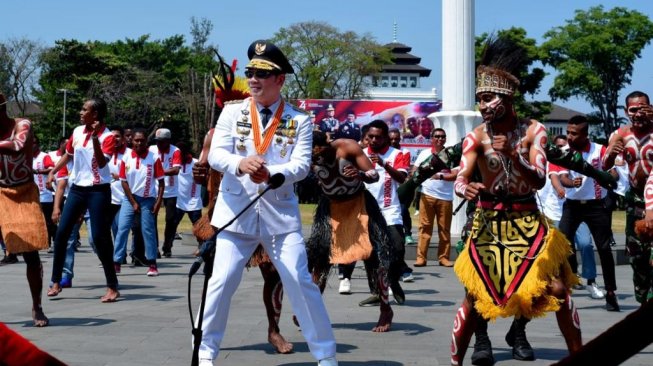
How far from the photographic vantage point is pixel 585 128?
36.9 feet

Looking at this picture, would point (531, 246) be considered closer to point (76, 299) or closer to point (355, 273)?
point (76, 299)

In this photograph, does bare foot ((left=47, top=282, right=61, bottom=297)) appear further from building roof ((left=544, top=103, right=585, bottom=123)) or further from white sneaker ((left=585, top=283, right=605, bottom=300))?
building roof ((left=544, top=103, right=585, bottom=123))

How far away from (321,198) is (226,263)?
267 cm

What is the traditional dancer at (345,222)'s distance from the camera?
8930 millimetres

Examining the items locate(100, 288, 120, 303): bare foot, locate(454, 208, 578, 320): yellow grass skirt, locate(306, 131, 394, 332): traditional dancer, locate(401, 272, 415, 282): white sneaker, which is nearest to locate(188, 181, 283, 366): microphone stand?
locate(454, 208, 578, 320): yellow grass skirt

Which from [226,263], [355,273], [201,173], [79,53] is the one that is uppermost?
[79,53]

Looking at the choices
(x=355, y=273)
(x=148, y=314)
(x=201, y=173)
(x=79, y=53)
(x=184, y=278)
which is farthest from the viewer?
(x=79, y=53)

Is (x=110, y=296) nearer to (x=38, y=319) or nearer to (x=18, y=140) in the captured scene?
(x=38, y=319)

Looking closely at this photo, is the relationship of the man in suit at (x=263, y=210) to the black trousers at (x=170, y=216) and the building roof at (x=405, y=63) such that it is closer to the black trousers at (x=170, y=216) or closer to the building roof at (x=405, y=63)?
the black trousers at (x=170, y=216)

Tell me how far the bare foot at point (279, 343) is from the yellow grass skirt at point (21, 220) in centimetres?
219

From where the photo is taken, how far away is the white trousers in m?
6.62

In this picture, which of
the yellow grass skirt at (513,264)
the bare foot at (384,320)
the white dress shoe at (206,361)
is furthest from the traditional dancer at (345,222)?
the white dress shoe at (206,361)

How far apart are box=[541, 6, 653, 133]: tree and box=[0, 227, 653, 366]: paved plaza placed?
2308 inches

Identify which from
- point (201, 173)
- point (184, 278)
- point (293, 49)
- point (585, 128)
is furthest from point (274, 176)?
point (293, 49)
